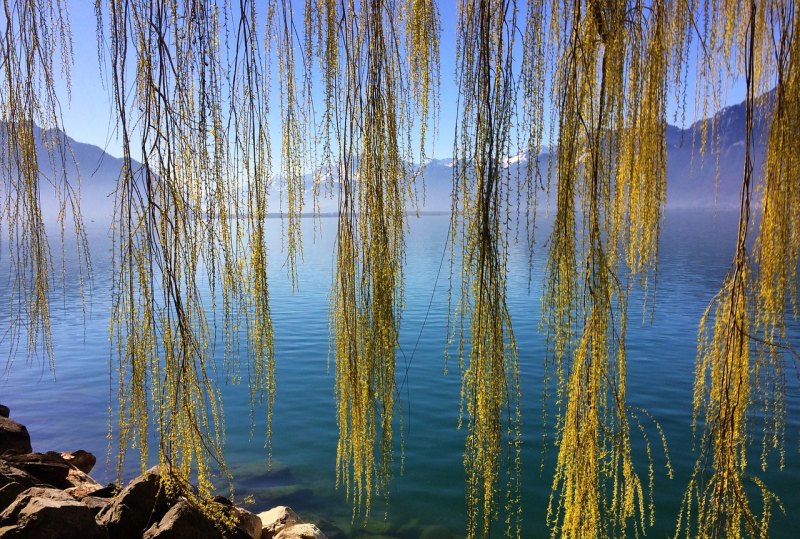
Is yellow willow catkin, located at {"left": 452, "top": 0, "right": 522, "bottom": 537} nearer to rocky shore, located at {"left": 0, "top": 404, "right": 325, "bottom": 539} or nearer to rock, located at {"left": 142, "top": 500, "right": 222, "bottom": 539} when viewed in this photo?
rocky shore, located at {"left": 0, "top": 404, "right": 325, "bottom": 539}

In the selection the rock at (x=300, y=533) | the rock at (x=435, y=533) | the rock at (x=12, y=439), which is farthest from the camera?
the rock at (x=435, y=533)

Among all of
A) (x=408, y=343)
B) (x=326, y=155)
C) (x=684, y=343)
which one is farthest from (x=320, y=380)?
(x=326, y=155)

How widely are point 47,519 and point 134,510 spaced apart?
0.54m

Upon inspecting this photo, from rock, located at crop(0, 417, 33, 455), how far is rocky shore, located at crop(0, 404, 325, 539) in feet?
0.95

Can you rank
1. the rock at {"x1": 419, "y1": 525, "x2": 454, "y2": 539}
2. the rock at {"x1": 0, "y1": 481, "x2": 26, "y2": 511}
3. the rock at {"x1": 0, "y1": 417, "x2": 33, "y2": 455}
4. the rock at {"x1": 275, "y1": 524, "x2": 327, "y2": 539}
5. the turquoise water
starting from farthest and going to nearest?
the turquoise water → the rock at {"x1": 419, "y1": 525, "x2": 454, "y2": 539} → the rock at {"x1": 0, "y1": 417, "x2": 33, "y2": 455} → the rock at {"x1": 275, "y1": 524, "x2": 327, "y2": 539} → the rock at {"x1": 0, "y1": 481, "x2": 26, "y2": 511}

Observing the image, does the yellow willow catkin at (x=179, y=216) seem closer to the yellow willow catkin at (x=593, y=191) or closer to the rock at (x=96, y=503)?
the yellow willow catkin at (x=593, y=191)

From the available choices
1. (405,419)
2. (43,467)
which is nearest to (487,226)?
(43,467)

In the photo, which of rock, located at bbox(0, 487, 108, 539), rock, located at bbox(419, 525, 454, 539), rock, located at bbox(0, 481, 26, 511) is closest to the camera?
rock, located at bbox(0, 487, 108, 539)

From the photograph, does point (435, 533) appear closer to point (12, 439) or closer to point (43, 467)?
point (43, 467)

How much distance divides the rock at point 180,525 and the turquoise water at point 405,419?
4.57 feet

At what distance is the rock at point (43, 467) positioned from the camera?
4037 millimetres

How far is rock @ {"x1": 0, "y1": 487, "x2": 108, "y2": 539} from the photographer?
→ 260 cm

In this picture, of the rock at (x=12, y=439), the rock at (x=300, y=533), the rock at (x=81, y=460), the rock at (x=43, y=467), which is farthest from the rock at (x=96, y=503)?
the rock at (x=81, y=460)

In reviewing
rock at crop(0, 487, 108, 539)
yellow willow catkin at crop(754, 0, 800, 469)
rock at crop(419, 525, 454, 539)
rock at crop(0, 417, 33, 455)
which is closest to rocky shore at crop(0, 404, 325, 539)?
rock at crop(0, 487, 108, 539)
